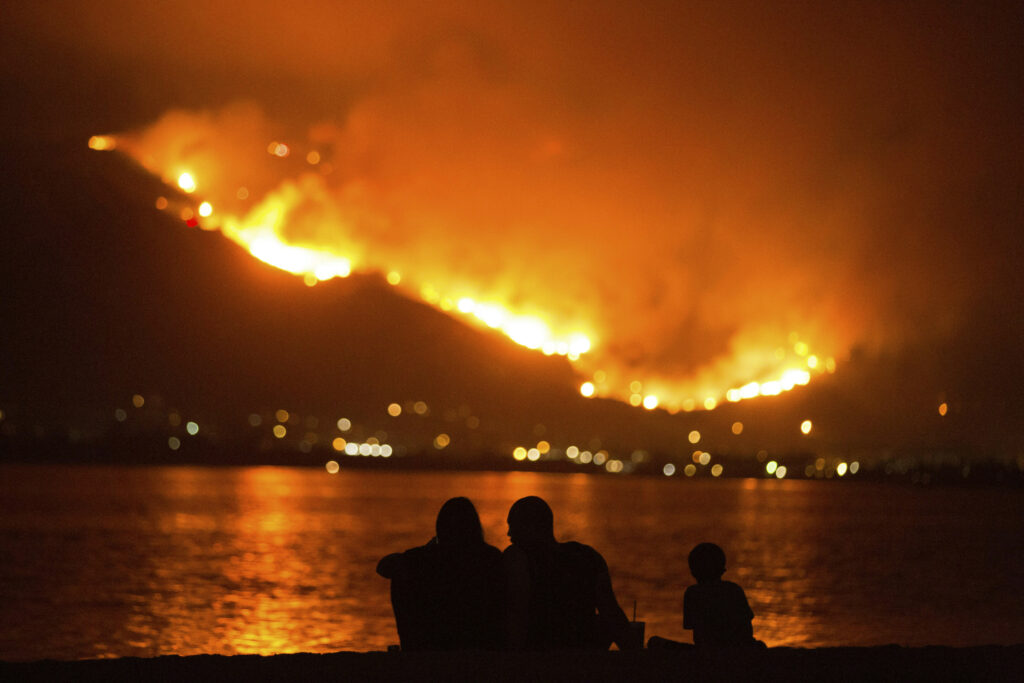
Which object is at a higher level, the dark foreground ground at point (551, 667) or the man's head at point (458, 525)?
the man's head at point (458, 525)

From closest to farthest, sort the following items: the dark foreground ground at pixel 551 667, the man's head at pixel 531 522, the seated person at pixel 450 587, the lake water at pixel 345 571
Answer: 1. the dark foreground ground at pixel 551 667
2. the man's head at pixel 531 522
3. the seated person at pixel 450 587
4. the lake water at pixel 345 571

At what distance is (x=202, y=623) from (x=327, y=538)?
98.7ft

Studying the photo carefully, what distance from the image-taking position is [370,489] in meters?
129

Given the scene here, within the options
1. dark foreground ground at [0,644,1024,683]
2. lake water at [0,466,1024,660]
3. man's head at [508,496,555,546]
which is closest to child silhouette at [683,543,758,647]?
dark foreground ground at [0,644,1024,683]

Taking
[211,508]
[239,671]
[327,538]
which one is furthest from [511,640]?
[211,508]

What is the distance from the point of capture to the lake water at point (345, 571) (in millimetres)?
25703

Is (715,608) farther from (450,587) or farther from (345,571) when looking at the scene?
(345,571)

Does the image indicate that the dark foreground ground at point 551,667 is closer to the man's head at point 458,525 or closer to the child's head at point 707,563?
the man's head at point 458,525

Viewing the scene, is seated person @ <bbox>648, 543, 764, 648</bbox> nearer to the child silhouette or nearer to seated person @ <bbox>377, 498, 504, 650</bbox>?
the child silhouette

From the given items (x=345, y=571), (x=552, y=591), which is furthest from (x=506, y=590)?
(x=345, y=571)

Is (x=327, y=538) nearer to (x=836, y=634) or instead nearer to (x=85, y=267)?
(x=836, y=634)

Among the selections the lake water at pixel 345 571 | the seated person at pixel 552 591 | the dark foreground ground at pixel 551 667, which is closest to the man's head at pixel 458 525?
the seated person at pixel 552 591

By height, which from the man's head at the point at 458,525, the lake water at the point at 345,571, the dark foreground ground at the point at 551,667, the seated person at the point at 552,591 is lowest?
the lake water at the point at 345,571

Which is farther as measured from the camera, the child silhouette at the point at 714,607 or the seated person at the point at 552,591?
the child silhouette at the point at 714,607
